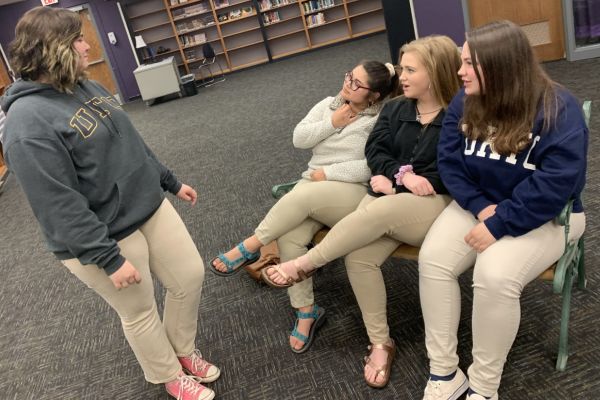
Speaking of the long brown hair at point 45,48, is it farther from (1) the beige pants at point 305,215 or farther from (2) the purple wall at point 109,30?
(2) the purple wall at point 109,30

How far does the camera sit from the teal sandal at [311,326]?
6.17ft

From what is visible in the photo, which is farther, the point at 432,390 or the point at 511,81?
the point at 432,390

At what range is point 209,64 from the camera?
390 inches

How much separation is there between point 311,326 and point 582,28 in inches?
162

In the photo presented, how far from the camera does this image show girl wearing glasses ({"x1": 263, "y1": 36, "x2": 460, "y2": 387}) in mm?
1604

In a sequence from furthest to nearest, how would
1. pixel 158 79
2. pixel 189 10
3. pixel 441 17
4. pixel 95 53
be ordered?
pixel 95 53 → pixel 189 10 → pixel 158 79 → pixel 441 17

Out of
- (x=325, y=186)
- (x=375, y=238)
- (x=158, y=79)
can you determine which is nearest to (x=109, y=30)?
(x=158, y=79)

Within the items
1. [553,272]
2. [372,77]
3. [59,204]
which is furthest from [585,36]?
[59,204]

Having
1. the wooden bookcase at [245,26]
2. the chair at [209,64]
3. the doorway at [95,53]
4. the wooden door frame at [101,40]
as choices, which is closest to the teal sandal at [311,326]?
the chair at [209,64]

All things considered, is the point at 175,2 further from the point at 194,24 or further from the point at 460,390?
the point at 460,390

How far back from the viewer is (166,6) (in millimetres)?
9461

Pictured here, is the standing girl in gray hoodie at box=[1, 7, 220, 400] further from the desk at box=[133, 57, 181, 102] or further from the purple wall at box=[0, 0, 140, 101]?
the purple wall at box=[0, 0, 140, 101]

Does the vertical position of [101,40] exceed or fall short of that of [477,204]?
it exceeds it

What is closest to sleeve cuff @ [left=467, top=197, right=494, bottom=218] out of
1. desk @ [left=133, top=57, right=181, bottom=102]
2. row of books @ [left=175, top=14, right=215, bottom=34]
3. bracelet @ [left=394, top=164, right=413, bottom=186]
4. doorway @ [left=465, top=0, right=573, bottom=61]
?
bracelet @ [left=394, top=164, right=413, bottom=186]
